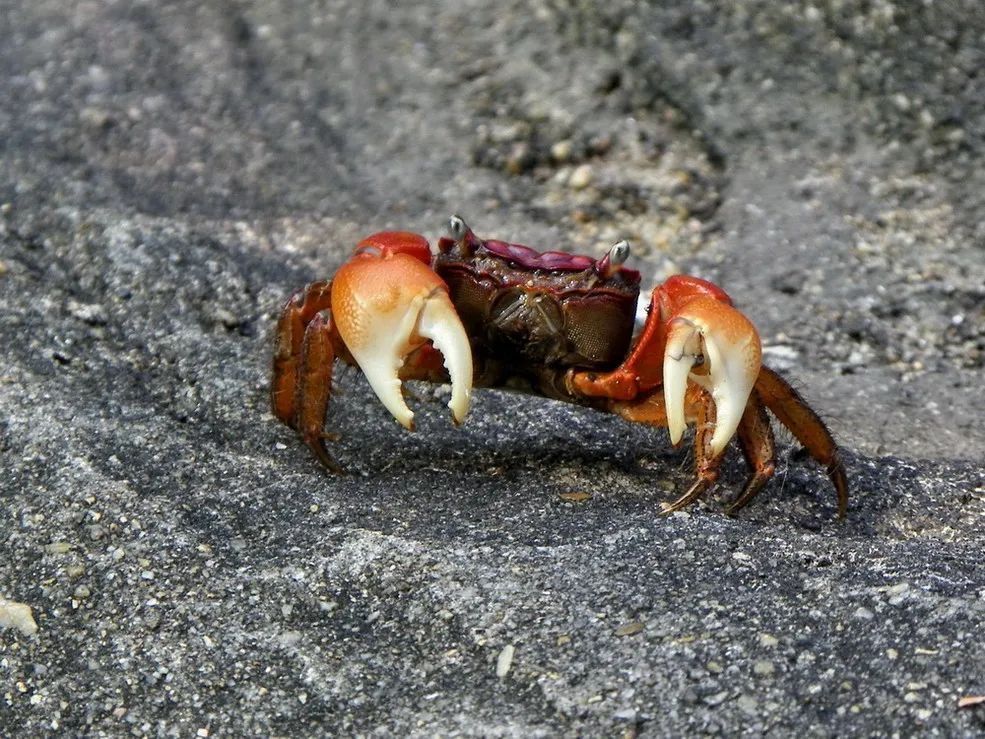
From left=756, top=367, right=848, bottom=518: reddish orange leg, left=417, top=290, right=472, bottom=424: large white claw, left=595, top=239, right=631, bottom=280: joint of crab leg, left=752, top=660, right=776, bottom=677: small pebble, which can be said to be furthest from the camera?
left=756, top=367, right=848, bottom=518: reddish orange leg

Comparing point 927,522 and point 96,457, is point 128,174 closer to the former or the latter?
point 96,457

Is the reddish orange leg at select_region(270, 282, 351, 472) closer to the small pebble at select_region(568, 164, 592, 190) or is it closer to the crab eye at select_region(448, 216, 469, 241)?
the crab eye at select_region(448, 216, 469, 241)

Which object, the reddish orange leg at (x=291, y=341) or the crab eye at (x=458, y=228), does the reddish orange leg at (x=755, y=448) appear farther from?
the reddish orange leg at (x=291, y=341)

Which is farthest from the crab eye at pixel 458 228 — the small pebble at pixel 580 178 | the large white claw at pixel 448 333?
the small pebble at pixel 580 178

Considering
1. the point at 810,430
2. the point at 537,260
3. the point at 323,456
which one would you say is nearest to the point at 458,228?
the point at 537,260

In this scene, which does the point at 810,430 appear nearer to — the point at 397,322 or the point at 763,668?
the point at 763,668

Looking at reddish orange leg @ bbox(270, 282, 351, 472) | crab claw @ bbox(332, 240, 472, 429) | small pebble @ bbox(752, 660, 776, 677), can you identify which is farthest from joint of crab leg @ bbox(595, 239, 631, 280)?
small pebble @ bbox(752, 660, 776, 677)

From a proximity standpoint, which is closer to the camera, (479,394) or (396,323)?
(396,323)

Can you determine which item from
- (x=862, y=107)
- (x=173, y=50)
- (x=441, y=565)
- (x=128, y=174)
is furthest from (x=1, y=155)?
(x=862, y=107)
